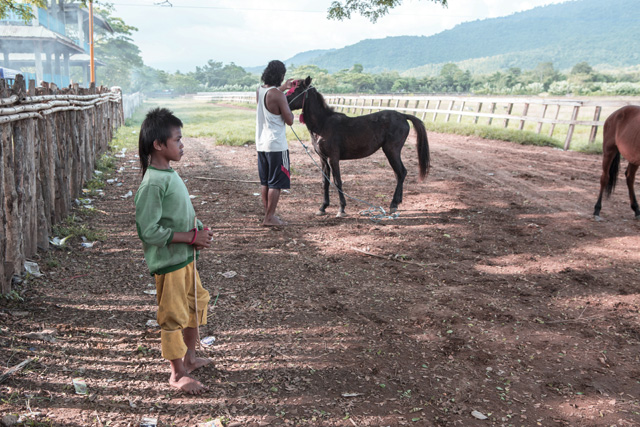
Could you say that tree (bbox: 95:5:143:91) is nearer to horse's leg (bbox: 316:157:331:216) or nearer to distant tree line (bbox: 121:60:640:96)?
distant tree line (bbox: 121:60:640:96)

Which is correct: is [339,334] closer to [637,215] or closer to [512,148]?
[637,215]

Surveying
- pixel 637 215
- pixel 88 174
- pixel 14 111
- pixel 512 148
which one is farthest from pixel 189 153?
pixel 637 215

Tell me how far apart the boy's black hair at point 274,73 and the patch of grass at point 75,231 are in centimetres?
272

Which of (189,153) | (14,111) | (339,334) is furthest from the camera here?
(189,153)

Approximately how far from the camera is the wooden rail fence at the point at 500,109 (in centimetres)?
1269

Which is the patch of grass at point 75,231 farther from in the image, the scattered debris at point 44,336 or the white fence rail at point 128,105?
the white fence rail at point 128,105

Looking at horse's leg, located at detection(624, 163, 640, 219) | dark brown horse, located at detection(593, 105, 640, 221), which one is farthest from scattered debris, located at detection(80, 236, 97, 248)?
horse's leg, located at detection(624, 163, 640, 219)

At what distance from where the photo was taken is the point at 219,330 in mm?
3273

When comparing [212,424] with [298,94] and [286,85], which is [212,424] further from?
[298,94]

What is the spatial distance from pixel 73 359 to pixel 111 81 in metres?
59.6

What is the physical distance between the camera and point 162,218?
7.91 feet

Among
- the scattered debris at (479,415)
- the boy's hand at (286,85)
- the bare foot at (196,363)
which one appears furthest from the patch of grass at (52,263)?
the scattered debris at (479,415)

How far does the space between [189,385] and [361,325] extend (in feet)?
4.59

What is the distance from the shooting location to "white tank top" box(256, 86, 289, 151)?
5449 millimetres
